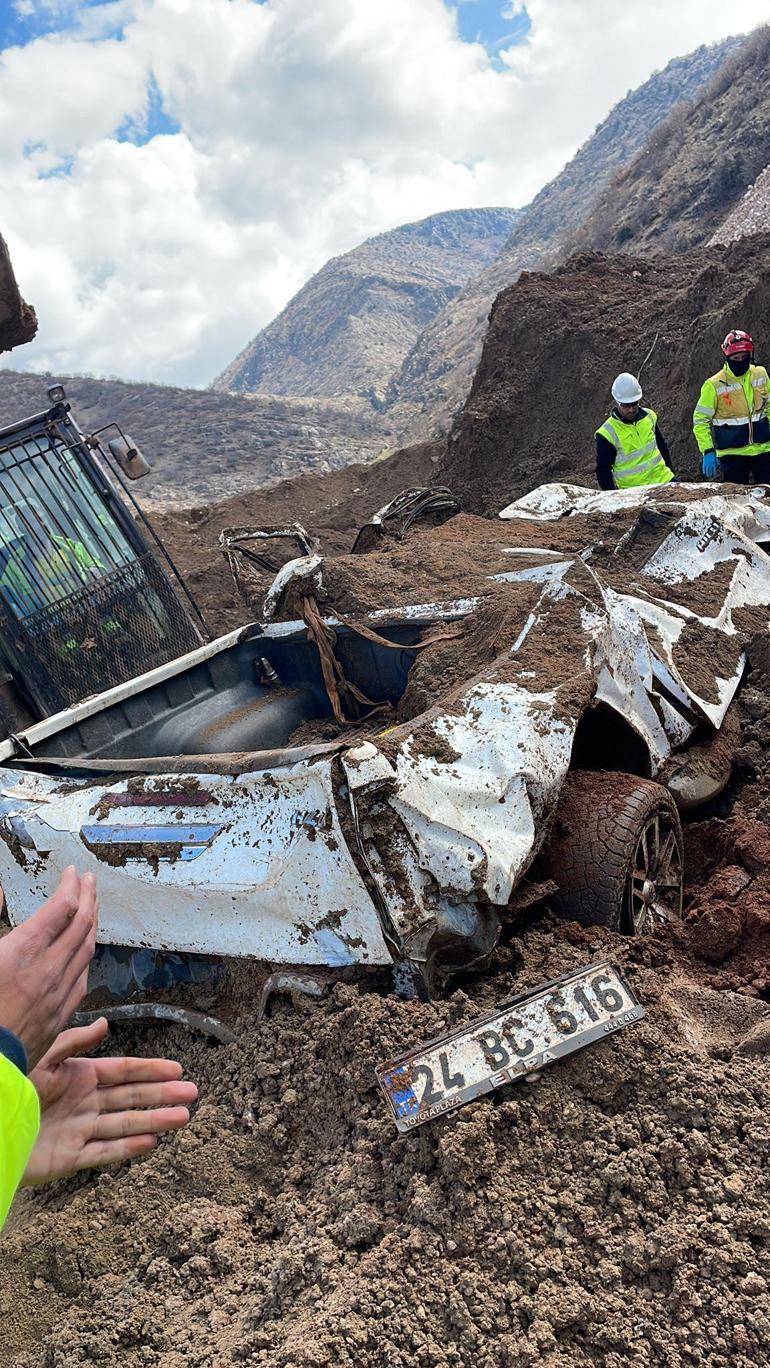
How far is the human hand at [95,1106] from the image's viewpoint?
1994 millimetres

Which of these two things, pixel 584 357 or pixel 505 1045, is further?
pixel 584 357

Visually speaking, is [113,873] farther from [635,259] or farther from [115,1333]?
[635,259]

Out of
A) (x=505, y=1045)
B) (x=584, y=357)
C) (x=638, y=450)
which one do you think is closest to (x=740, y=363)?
(x=638, y=450)

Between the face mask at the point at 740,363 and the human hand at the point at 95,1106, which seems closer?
the human hand at the point at 95,1106

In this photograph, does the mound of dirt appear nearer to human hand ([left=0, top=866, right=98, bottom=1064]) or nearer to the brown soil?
human hand ([left=0, top=866, right=98, bottom=1064])

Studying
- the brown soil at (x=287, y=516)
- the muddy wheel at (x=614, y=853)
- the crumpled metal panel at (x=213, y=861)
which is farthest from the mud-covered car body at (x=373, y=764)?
the brown soil at (x=287, y=516)

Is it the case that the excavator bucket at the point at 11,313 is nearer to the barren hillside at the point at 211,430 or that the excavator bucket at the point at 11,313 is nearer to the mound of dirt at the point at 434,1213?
the mound of dirt at the point at 434,1213

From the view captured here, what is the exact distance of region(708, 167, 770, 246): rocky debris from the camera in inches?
579

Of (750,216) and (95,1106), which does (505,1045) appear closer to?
(95,1106)

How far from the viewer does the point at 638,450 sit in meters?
7.30

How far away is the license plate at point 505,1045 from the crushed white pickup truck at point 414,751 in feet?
0.95

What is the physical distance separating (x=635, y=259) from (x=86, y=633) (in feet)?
37.5

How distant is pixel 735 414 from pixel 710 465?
1.40 feet

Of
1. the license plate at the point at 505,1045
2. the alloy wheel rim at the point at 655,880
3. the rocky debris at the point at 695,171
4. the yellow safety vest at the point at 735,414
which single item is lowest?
the alloy wheel rim at the point at 655,880
